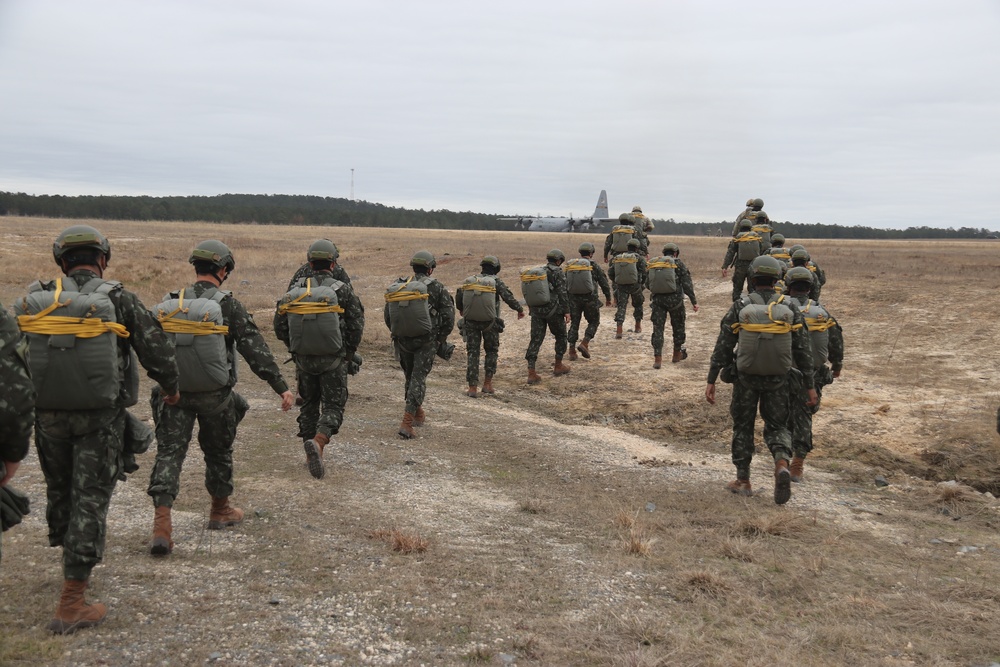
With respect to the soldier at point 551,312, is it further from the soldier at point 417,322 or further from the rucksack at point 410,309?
the rucksack at point 410,309

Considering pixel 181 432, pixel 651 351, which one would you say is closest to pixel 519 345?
pixel 651 351

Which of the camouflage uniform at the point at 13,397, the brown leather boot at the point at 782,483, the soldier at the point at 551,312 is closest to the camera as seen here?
the camouflage uniform at the point at 13,397

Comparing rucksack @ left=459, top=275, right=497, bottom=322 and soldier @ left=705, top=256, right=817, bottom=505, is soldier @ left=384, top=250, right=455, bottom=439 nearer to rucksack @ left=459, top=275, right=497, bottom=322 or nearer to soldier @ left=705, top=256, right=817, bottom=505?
rucksack @ left=459, top=275, right=497, bottom=322

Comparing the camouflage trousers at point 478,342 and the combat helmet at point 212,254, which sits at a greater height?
the combat helmet at point 212,254

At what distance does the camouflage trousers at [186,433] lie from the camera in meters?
5.74

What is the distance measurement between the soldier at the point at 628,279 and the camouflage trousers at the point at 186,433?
1137 cm

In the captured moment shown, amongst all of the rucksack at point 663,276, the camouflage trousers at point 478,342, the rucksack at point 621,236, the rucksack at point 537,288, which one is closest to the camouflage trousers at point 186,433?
the camouflage trousers at point 478,342

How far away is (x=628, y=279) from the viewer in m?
16.4

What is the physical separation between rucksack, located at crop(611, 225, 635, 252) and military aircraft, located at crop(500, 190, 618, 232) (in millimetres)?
63077

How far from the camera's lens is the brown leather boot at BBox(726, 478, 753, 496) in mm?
8055

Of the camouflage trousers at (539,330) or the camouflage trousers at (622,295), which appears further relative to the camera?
the camouflage trousers at (622,295)

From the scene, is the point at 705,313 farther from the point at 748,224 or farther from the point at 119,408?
the point at 119,408

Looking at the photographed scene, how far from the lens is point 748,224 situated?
17.2 metres

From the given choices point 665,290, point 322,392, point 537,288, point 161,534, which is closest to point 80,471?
point 161,534
